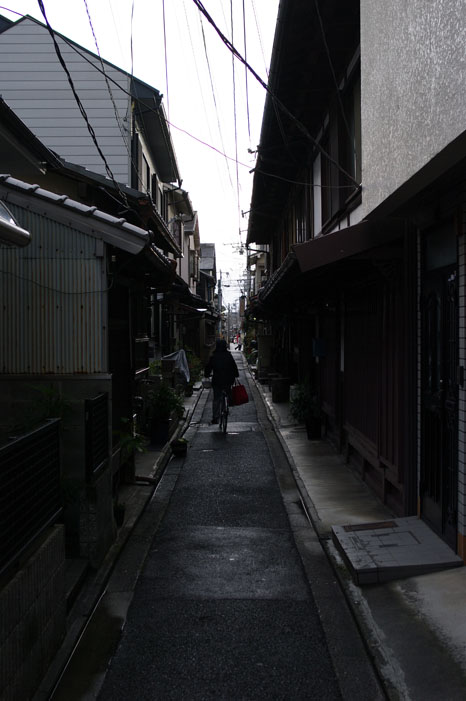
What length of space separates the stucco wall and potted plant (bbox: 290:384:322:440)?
5490mm

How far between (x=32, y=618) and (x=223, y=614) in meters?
1.71

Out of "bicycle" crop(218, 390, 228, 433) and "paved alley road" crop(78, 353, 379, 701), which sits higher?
"bicycle" crop(218, 390, 228, 433)

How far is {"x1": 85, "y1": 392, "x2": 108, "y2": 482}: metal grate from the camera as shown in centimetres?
563

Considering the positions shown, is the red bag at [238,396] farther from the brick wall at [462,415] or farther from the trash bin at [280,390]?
the brick wall at [462,415]

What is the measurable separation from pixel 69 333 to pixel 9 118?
204 centimetres

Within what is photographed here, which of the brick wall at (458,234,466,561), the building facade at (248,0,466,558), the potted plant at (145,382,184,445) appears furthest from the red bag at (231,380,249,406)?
the brick wall at (458,234,466,561)

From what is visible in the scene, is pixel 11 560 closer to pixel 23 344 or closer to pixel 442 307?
pixel 23 344

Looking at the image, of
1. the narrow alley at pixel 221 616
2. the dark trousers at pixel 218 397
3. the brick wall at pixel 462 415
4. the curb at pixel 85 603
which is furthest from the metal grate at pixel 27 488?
the dark trousers at pixel 218 397

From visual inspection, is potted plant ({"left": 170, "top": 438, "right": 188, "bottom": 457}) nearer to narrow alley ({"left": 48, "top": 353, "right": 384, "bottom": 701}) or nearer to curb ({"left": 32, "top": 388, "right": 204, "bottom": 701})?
curb ({"left": 32, "top": 388, "right": 204, "bottom": 701})

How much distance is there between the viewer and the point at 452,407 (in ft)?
18.0

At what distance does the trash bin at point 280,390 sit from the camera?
19.5 meters

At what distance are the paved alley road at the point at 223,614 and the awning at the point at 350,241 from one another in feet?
10.3

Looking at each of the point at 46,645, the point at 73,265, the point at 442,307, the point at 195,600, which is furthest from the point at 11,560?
the point at 442,307

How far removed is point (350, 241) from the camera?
6703mm
